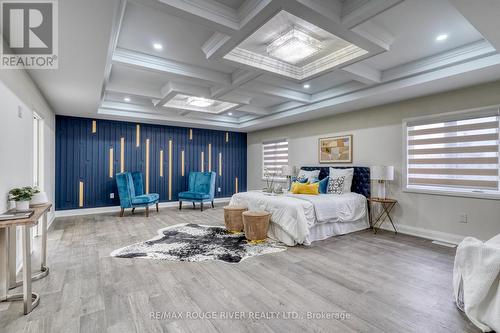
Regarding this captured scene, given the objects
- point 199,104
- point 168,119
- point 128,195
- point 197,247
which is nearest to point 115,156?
point 128,195

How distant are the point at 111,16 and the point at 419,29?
311cm

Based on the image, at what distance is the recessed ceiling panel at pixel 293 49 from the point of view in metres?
2.70

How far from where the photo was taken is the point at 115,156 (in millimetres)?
6496

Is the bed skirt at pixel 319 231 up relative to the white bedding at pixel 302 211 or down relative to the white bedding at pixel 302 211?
down

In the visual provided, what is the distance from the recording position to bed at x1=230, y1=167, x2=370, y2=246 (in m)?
3.74

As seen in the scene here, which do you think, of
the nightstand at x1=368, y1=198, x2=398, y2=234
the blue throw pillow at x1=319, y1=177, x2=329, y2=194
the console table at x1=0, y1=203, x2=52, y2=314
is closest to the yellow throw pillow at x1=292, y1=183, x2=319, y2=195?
the blue throw pillow at x1=319, y1=177, x2=329, y2=194

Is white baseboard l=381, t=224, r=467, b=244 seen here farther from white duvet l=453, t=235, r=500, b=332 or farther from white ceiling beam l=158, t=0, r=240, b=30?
white ceiling beam l=158, t=0, r=240, b=30

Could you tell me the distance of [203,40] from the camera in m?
3.00

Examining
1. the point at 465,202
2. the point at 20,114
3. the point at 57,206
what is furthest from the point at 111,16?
the point at 57,206

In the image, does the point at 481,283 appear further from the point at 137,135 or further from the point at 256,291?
the point at 137,135

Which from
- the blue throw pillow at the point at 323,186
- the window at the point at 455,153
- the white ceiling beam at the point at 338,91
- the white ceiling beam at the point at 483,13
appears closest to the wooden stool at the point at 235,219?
the blue throw pillow at the point at 323,186

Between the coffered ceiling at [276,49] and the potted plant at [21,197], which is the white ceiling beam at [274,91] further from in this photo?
the potted plant at [21,197]

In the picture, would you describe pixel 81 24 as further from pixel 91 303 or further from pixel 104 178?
pixel 104 178

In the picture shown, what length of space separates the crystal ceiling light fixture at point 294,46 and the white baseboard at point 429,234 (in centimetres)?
342
